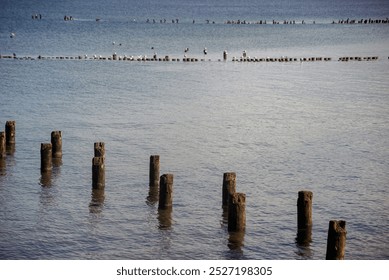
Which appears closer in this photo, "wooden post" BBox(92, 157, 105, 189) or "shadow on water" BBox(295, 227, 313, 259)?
"shadow on water" BBox(295, 227, 313, 259)

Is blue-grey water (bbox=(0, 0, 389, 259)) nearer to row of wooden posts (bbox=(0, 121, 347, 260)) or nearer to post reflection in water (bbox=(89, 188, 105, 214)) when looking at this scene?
post reflection in water (bbox=(89, 188, 105, 214))

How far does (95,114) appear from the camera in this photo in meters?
49.8

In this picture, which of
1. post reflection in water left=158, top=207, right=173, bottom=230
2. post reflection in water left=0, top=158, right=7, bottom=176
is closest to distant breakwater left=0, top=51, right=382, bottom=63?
post reflection in water left=0, top=158, right=7, bottom=176

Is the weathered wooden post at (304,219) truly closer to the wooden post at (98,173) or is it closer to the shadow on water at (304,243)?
the shadow on water at (304,243)

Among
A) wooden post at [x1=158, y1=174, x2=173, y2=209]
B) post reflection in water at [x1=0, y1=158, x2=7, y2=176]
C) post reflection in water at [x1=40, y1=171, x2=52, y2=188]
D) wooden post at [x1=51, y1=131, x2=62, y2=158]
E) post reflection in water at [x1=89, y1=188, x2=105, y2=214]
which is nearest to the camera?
wooden post at [x1=158, y1=174, x2=173, y2=209]

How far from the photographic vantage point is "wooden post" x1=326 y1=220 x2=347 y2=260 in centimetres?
2288

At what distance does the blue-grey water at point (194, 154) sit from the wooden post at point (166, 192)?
0.40 m

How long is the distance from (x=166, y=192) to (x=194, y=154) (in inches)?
389

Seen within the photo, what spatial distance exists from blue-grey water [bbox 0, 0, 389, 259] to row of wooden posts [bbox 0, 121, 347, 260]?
1.46 feet

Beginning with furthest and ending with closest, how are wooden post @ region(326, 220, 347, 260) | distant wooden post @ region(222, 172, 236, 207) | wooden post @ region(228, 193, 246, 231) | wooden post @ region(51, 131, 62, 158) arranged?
wooden post @ region(51, 131, 62, 158) < distant wooden post @ region(222, 172, 236, 207) < wooden post @ region(228, 193, 246, 231) < wooden post @ region(326, 220, 347, 260)

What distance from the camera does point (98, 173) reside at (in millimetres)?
31672

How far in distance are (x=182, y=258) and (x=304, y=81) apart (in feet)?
141

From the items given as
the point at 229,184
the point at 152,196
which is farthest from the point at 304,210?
the point at 152,196
